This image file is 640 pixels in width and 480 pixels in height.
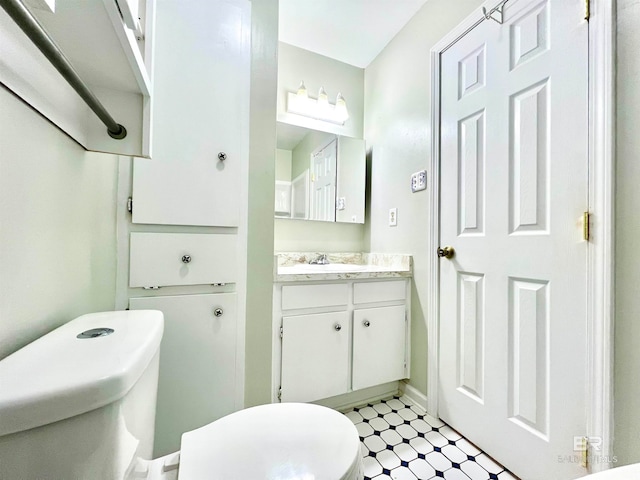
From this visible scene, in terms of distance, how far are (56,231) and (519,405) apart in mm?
1593

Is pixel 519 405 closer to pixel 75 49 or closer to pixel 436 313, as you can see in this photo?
pixel 436 313

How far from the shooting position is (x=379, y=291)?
1.49 metres

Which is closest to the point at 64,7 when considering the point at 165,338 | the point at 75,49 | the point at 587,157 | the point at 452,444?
the point at 75,49

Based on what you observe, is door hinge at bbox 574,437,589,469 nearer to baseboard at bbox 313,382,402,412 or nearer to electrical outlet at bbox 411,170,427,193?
baseboard at bbox 313,382,402,412

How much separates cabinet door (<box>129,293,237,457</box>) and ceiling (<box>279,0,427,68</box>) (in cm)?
170

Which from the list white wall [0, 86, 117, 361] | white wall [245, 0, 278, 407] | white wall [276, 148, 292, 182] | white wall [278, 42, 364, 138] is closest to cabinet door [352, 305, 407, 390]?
white wall [245, 0, 278, 407]

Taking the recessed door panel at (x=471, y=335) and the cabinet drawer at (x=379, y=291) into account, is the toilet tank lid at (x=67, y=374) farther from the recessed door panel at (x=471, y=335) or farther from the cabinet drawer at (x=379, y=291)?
the recessed door panel at (x=471, y=335)

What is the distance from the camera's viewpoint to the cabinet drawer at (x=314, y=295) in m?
1.27

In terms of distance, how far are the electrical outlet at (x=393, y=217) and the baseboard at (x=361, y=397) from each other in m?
0.99

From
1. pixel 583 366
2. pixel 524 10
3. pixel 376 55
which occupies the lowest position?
pixel 583 366

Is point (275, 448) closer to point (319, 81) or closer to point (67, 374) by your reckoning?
point (67, 374)

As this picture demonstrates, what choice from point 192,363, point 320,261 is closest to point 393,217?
point 320,261

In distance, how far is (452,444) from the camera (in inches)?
47.8

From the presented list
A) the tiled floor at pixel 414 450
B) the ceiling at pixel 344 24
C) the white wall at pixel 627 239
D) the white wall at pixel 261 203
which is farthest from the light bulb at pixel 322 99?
the tiled floor at pixel 414 450
